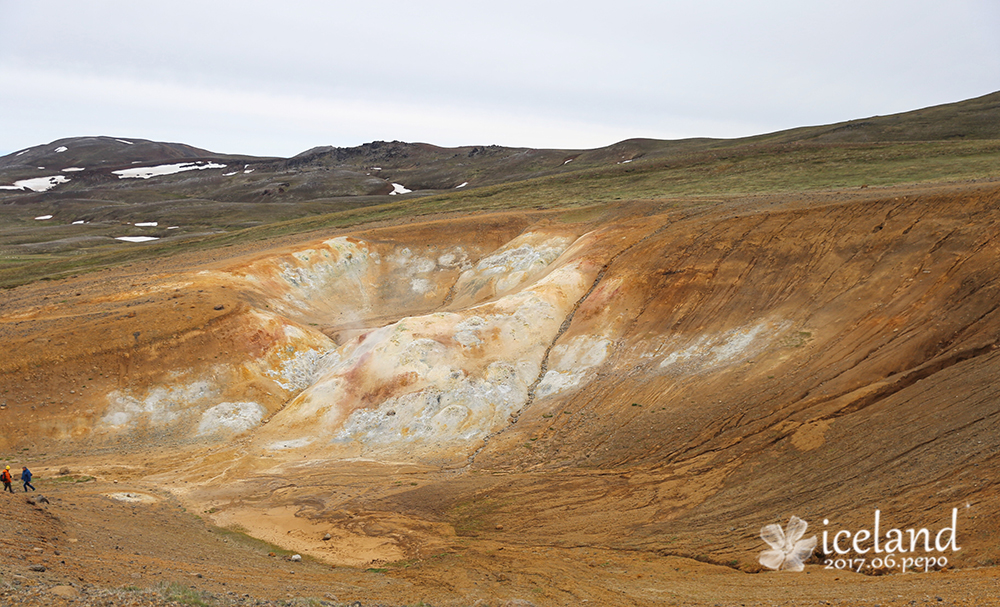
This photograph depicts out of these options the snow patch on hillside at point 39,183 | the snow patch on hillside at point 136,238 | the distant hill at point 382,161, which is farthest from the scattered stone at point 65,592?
the snow patch on hillside at point 39,183

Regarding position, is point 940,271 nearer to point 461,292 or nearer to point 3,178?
point 461,292

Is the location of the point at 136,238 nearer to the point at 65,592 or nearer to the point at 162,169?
the point at 65,592

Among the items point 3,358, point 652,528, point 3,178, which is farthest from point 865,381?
point 3,178

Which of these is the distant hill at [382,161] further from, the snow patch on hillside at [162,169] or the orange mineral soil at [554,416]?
the orange mineral soil at [554,416]

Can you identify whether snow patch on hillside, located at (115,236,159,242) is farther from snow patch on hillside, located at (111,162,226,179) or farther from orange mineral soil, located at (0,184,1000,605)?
snow patch on hillside, located at (111,162,226,179)

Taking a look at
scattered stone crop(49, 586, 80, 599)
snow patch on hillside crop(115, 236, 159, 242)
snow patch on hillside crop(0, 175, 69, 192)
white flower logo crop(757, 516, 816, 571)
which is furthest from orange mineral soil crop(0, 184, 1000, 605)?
snow patch on hillside crop(0, 175, 69, 192)

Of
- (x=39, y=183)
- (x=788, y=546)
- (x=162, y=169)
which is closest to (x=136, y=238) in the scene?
(x=788, y=546)
